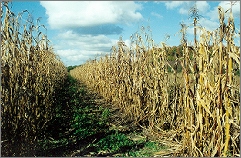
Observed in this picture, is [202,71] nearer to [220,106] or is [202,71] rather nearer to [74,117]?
[220,106]

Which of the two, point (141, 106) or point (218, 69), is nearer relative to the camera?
point (218, 69)

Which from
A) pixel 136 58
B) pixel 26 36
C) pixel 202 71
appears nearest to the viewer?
pixel 202 71

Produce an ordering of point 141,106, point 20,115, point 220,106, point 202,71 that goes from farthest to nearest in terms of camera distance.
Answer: point 141,106 < point 20,115 < point 202,71 < point 220,106

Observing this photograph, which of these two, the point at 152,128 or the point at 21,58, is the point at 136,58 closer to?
the point at 152,128

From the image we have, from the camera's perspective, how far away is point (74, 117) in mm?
8023

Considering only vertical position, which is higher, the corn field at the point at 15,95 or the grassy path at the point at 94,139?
the corn field at the point at 15,95

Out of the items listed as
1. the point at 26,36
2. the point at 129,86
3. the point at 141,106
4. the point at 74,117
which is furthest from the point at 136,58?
the point at 26,36

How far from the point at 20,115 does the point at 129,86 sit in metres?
3.60

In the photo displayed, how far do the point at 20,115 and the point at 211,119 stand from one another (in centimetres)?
276

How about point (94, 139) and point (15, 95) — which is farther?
point (94, 139)

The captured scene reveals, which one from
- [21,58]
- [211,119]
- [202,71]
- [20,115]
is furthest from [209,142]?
[21,58]

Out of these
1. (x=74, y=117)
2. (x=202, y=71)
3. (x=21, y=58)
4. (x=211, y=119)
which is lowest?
(x=74, y=117)

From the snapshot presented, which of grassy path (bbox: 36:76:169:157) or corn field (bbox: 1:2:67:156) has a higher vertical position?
corn field (bbox: 1:2:67:156)

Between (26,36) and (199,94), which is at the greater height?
(26,36)
